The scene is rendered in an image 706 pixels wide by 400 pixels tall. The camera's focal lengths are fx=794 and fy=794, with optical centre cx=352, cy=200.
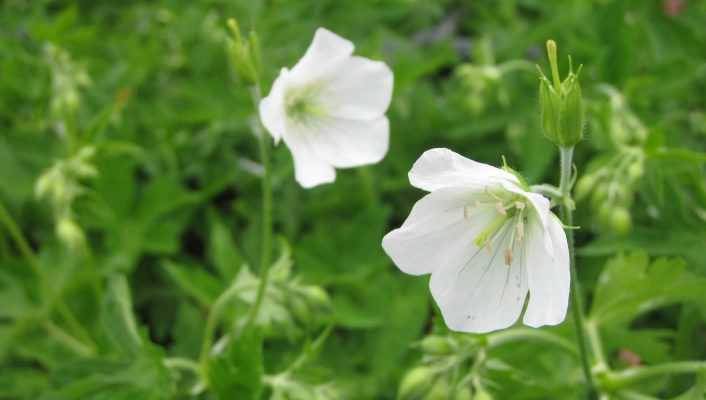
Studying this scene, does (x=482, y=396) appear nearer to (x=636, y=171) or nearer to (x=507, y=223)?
(x=507, y=223)

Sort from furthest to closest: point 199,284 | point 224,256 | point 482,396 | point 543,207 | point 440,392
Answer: point 224,256
point 199,284
point 440,392
point 482,396
point 543,207

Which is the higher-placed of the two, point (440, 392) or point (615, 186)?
point (615, 186)

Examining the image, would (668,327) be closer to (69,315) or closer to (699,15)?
(699,15)

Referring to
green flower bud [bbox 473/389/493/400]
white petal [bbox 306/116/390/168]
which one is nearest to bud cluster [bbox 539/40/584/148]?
green flower bud [bbox 473/389/493/400]

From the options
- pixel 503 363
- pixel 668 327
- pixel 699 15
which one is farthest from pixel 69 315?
pixel 699 15

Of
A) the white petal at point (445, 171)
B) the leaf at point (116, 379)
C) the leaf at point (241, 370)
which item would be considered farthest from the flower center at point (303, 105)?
the white petal at point (445, 171)

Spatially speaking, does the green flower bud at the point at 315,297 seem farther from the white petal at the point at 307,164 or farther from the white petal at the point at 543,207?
the white petal at the point at 543,207

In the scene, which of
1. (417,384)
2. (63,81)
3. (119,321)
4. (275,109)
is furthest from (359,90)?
(63,81)
